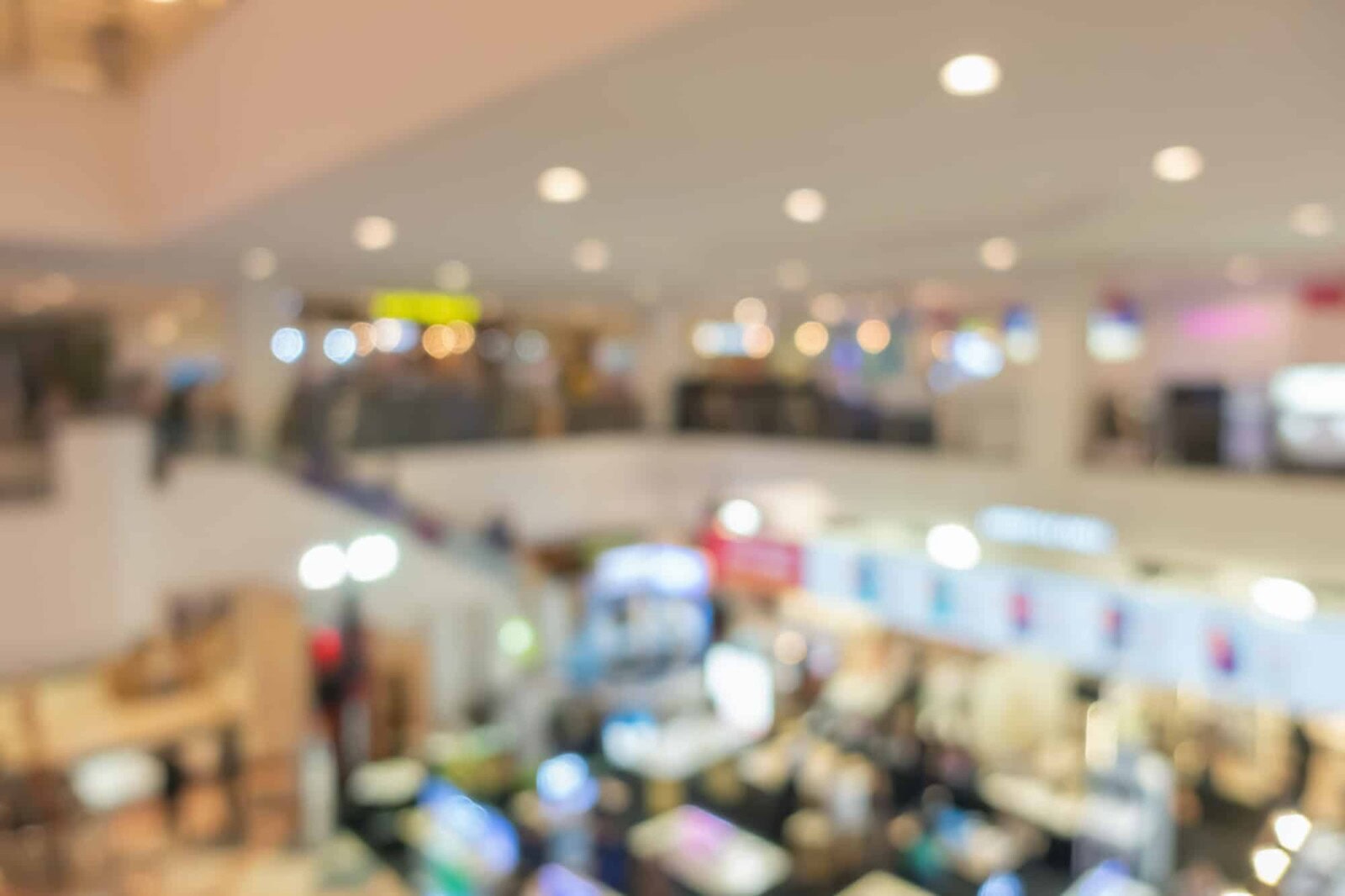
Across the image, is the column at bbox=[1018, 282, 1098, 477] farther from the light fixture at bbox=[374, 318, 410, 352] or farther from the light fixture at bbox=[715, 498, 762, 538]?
the light fixture at bbox=[374, 318, 410, 352]

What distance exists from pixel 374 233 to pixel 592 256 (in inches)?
70.0

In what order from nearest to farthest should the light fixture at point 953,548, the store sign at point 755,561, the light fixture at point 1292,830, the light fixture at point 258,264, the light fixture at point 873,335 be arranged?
the light fixture at point 953,548, the store sign at point 755,561, the light fixture at point 1292,830, the light fixture at point 258,264, the light fixture at point 873,335

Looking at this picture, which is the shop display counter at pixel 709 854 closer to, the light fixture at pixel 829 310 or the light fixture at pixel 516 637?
the light fixture at pixel 516 637

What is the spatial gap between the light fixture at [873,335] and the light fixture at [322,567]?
400 inches

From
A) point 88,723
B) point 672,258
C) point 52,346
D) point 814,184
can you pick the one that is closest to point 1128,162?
point 814,184

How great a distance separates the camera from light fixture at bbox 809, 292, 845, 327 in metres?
13.9

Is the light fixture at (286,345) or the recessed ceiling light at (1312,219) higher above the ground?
the recessed ceiling light at (1312,219)

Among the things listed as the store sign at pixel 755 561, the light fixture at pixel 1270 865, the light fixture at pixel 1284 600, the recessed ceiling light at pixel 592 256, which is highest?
the recessed ceiling light at pixel 592 256

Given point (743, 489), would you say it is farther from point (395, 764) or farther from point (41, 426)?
point (41, 426)

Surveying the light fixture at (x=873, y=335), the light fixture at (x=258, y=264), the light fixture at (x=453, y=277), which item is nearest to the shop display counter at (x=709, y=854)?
the light fixture at (x=453, y=277)

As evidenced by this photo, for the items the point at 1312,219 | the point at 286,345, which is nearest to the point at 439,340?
the point at 286,345

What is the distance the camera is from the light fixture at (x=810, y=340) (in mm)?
16547

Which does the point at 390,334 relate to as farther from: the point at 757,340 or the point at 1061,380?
the point at 1061,380

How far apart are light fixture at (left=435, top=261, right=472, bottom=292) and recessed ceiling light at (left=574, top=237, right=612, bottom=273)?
1.04 metres
